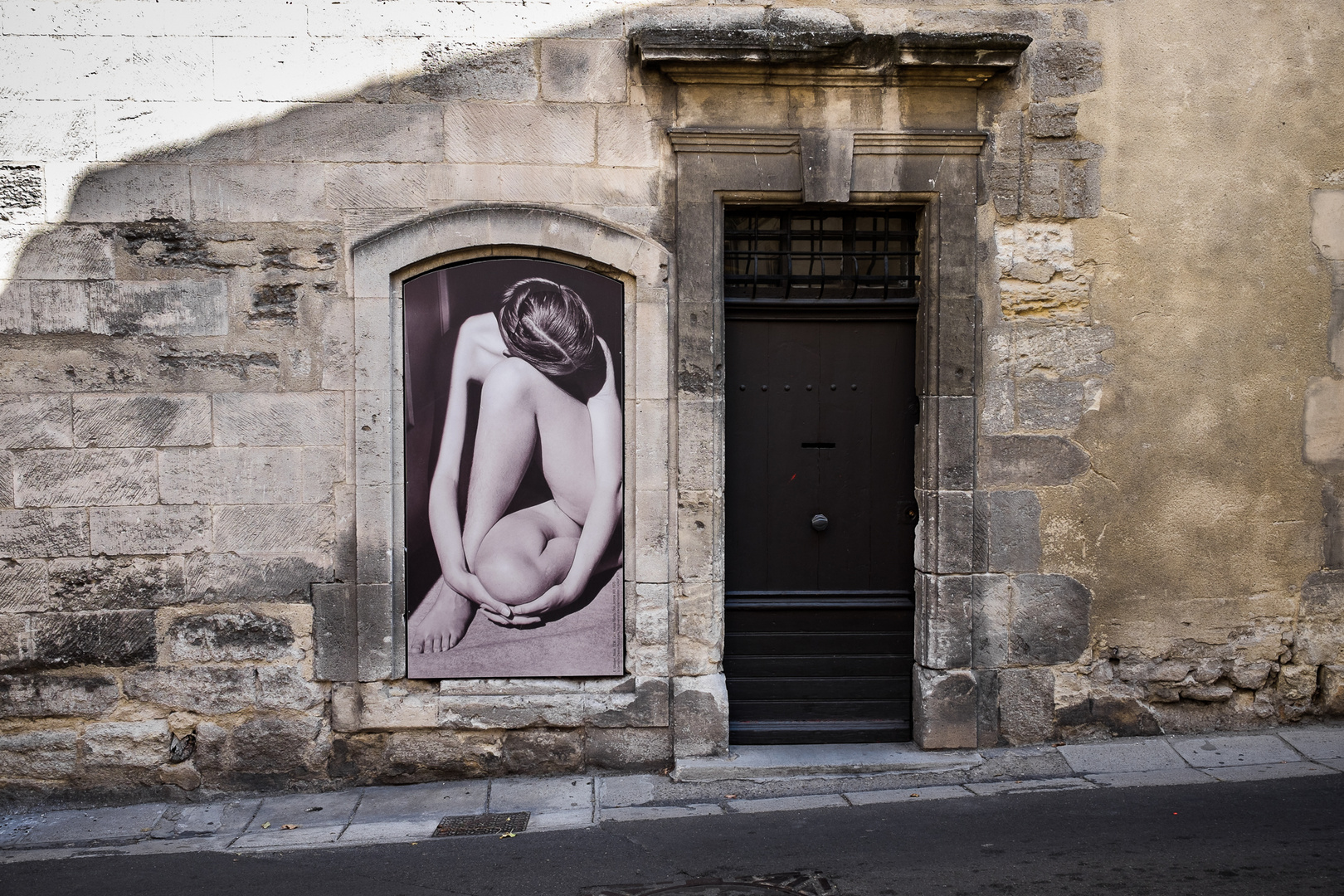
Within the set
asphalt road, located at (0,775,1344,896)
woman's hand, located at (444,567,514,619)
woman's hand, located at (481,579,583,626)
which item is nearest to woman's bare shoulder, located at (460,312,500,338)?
woman's hand, located at (444,567,514,619)

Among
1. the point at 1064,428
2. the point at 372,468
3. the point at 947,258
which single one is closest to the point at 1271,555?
the point at 1064,428

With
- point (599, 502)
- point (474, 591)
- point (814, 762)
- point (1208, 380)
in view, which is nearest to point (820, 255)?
point (599, 502)

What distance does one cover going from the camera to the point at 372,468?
439 centimetres

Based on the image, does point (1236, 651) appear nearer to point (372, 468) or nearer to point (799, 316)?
point (799, 316)

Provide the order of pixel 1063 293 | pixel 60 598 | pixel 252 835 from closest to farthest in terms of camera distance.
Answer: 1. pixel 252 835
2. pixel 60 598
3. pixel 1063 293

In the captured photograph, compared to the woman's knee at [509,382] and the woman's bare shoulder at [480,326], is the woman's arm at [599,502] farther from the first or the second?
the woman's bare shoulder at [480,326]

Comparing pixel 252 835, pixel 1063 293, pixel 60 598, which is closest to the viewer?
pixel 252 835

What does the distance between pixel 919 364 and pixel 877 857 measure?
7.67 ft

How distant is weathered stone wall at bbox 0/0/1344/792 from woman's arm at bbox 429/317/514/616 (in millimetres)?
247

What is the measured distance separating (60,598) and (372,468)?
154cm

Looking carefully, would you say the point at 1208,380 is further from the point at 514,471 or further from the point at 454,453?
the point at 454,453

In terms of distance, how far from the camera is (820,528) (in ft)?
15.5

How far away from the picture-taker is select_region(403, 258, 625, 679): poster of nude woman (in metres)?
4.45

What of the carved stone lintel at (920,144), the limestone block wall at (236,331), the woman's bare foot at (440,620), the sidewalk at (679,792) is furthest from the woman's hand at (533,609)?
the carved stone lintel at (920,144)
